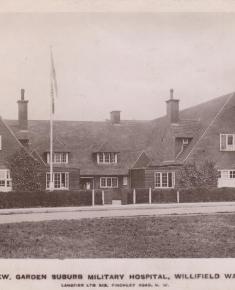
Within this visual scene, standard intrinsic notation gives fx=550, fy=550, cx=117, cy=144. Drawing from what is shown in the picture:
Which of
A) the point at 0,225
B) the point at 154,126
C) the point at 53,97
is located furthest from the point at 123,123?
the point at 0,225

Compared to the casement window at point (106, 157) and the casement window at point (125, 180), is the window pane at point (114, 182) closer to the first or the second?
the casement window at point (125, 180)

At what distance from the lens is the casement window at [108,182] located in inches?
1412

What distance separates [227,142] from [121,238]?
2029cm


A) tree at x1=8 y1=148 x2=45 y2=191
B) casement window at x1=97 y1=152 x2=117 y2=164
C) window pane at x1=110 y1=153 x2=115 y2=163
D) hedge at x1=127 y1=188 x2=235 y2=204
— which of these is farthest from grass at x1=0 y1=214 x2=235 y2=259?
window pane at x1=110 y1=153 x2=115 y2=163

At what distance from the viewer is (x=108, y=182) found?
36.0 m

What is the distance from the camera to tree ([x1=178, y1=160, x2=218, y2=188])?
2977cm

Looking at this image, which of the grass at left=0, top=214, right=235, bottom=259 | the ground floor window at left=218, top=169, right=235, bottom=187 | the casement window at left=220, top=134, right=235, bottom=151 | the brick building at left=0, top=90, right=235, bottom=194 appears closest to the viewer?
the grass at left=0, top=214, right=235, bottom=259

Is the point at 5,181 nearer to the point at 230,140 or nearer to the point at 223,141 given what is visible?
the point at 223,141

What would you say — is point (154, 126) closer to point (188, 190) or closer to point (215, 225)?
point (188, 190)

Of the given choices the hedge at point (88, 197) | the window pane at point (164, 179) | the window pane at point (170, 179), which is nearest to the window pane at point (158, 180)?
the window pane at point (164, 179)

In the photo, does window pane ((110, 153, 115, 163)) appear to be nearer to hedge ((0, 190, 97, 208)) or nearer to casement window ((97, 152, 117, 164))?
casement window ((97, 152, 117, 164))

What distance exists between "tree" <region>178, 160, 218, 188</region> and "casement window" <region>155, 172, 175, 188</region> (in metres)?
2.27

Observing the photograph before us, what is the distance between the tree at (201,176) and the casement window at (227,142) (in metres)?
2.10

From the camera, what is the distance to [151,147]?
Answer: 36.7 m
